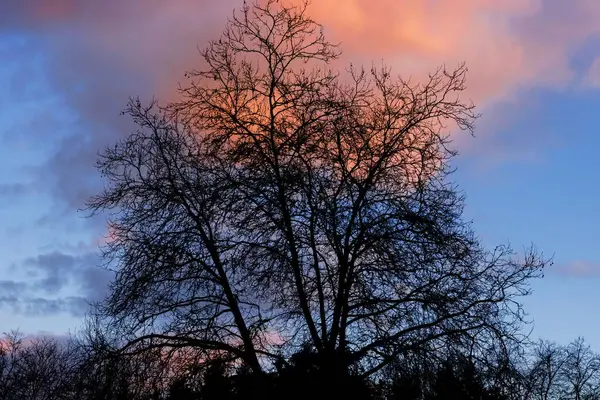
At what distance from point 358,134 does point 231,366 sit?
5.94 meters

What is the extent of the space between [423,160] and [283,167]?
3.12 m

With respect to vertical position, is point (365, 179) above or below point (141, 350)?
above

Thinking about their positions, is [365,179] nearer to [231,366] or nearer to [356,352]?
[356,352]

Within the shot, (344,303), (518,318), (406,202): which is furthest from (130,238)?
(518,318)

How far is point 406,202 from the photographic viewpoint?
16438 mm

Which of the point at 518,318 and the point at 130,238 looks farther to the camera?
the point at 130,238

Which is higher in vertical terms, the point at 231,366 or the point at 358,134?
the point at 358,134

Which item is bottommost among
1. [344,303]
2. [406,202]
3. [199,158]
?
[344,303]

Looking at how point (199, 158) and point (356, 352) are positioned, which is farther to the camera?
point (199, 158)

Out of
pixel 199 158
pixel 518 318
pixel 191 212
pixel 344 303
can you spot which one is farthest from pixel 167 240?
pixel 518 318

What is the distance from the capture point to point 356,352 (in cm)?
1602

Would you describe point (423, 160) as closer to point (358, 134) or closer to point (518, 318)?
point (358, 134)

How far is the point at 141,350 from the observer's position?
16.5m

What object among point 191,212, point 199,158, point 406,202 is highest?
point 199,158
